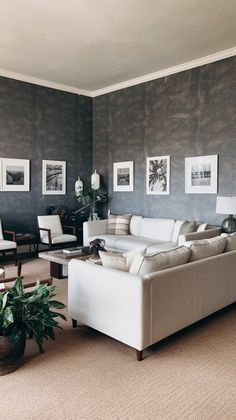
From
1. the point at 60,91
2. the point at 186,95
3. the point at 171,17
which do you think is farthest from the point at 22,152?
the point at 171,17

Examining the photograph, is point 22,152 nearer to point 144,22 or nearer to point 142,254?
point 144,22

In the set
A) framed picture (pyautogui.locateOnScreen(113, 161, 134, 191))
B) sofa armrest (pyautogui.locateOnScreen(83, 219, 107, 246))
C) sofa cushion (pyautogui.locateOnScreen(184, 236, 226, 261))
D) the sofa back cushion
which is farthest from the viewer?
framed picture (pyautogui.locateOnScreen(113, 161, 134, 191))

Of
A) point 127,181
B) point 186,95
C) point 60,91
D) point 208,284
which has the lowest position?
point 208,284

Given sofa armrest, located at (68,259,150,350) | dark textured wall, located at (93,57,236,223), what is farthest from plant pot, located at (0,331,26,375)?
dark textured wall, located at (93,57,236,223)

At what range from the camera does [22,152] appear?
22.3ft

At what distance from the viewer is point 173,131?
627 centimetres

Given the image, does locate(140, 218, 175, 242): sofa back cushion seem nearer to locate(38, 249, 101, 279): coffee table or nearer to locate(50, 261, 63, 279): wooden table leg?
locate(38, 249, 101, 279): coffee table

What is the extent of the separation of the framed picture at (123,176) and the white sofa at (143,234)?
87 cm

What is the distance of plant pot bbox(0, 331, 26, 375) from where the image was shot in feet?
8.11

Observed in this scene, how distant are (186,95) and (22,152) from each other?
3.45m

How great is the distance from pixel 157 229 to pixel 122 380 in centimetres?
381

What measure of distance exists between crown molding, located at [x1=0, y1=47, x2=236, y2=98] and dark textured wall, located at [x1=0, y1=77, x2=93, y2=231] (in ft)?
0.35

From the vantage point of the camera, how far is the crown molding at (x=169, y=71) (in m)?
5.44

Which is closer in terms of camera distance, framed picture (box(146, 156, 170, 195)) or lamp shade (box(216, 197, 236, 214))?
lamp shade (box(216, 197, 236, 214))
